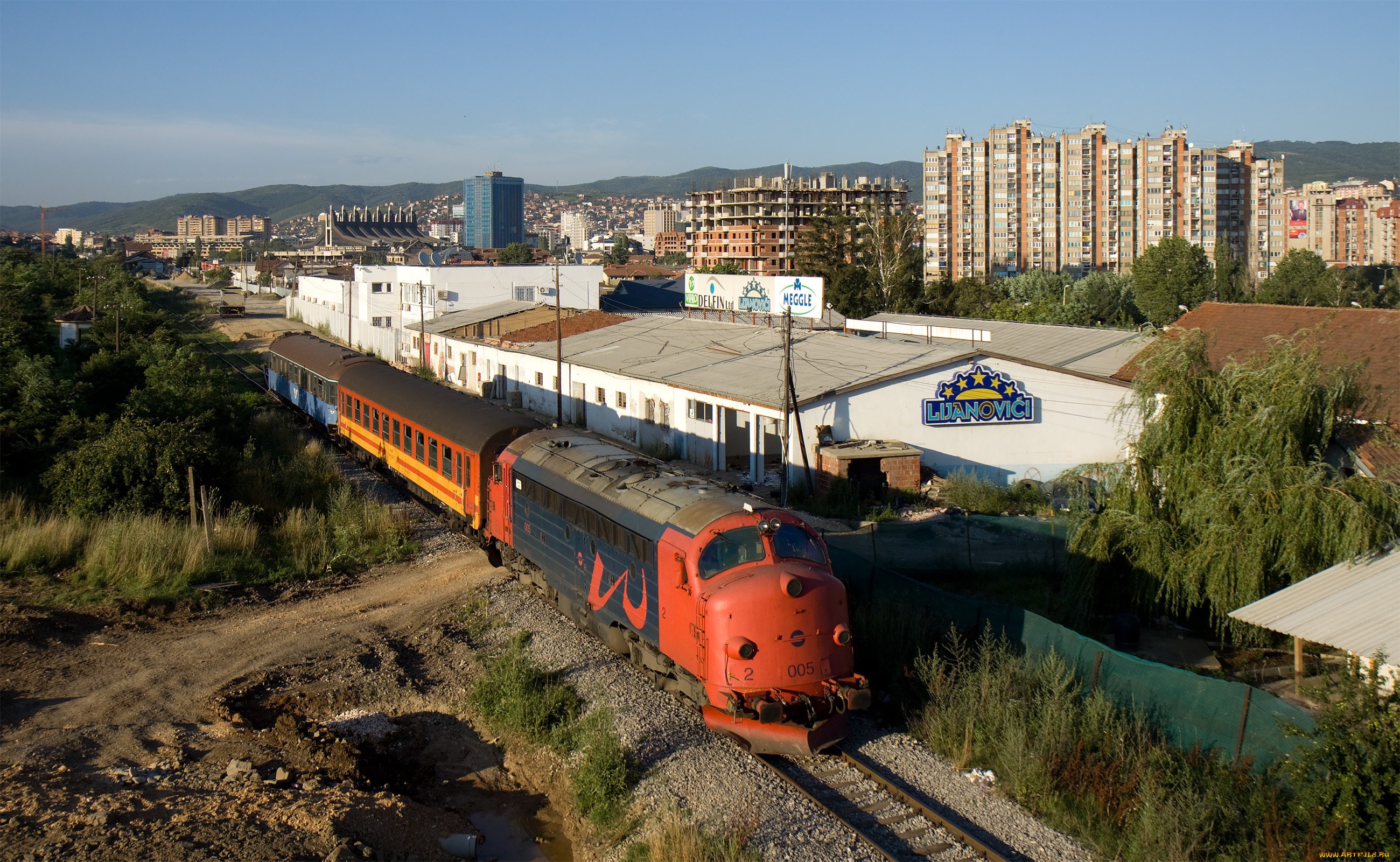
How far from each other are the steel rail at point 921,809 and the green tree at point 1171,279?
63522mm

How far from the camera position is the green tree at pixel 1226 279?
71.4 m

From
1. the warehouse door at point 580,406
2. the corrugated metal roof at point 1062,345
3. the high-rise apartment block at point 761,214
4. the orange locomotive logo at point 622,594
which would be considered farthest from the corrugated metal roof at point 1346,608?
the high-rise apartment block at point 761,214

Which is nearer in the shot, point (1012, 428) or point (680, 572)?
point (680, 572)

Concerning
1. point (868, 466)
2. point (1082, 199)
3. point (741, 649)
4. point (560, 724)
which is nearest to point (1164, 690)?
point (741, 649)

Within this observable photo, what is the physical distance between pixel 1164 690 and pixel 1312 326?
2081 centimetres

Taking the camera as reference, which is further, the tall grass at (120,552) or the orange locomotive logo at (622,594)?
the tall grass at (120,552)

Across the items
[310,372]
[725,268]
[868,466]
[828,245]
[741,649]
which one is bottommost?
[868,466]

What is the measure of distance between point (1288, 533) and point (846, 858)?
9.03 meters

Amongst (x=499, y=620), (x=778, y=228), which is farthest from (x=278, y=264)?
(x=499, y=620)

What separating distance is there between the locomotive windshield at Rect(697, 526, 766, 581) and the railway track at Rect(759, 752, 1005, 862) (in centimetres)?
210

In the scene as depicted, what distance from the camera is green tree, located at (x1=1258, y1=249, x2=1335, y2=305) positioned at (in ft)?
223

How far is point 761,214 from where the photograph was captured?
438 ft

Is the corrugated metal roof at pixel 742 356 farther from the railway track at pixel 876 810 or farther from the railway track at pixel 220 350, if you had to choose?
the railway track at pixel 876 810

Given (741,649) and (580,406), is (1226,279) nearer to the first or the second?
(580,406)
